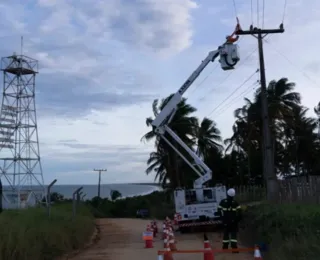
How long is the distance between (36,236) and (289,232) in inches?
259

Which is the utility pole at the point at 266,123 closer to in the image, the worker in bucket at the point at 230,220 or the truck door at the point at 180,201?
the truck door at the point at 180,201

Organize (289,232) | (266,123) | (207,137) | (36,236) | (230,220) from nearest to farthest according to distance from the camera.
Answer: (289,232) < (36,236) < (230,220) < (266,123) < (207,137)

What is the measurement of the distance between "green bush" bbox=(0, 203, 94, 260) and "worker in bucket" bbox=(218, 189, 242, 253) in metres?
4.88

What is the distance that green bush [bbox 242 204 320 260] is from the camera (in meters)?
10.9

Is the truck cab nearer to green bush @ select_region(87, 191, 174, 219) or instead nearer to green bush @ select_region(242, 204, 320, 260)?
green bush @ select_region(242, 204, 320, 260)

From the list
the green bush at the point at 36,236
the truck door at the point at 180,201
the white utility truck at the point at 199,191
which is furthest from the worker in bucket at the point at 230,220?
the truck door at the point at 180,201

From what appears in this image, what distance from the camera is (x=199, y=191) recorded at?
27.2 metres

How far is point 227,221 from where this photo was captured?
16.0 m

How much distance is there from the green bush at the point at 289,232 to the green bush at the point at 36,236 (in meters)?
5.89

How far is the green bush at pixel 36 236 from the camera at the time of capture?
12906 mm

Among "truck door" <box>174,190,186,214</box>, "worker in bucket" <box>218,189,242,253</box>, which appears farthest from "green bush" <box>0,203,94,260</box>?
"truck door" <box>174,190,186,214</box>

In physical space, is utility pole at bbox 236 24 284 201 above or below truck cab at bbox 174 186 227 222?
above

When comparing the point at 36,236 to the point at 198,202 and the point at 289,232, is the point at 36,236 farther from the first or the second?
the point at 198,202

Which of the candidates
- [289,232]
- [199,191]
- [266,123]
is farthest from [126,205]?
[289,232]
